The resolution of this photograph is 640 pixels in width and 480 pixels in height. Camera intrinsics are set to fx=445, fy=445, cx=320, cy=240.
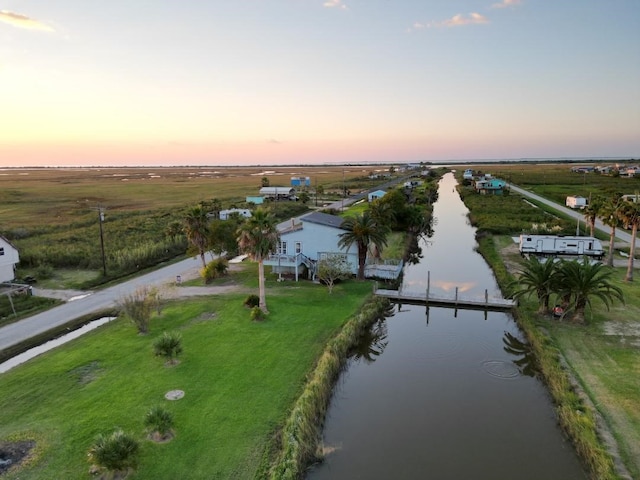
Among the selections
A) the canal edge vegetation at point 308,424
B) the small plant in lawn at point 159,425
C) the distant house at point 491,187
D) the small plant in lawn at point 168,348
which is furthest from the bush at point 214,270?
the distant house at point 491,187

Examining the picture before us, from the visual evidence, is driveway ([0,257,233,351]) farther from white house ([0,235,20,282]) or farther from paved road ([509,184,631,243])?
paved road ([509,184,631,243])

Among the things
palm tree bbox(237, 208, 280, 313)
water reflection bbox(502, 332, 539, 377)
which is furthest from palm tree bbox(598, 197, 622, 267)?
palm tree bbox(237, 208, 280, 313)

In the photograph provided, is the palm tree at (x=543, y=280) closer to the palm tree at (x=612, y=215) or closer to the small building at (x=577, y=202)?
the palm tree at (x=612, y=215)

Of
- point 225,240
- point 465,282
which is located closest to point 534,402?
point 465,282

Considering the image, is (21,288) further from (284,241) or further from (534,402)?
(534,402)

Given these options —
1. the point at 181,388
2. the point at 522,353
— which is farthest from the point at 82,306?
the point at 522,353

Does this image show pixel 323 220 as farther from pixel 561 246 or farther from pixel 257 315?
pixel 561 246
